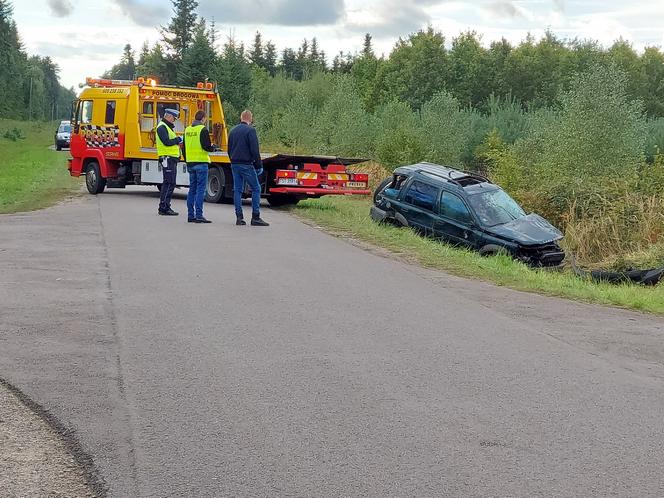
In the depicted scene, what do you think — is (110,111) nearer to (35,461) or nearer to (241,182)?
(241,182)

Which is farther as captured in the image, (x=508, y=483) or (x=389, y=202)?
(x=389, y=202)

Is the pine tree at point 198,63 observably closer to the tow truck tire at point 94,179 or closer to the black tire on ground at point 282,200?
the tow truck tire at point 94,179

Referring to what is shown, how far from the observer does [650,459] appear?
5.06m

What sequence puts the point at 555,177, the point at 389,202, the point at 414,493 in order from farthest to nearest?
1. the point at 555,177
2. the point at 389,202
3. the point at 414,493

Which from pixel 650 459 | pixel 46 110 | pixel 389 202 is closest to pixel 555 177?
pixel 389 202

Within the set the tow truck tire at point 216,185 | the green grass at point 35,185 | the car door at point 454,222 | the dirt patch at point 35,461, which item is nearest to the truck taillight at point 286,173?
the tow truck tire at point 216,185

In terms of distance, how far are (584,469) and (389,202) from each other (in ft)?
45.5

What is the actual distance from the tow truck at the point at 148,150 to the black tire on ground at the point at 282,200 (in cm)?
2

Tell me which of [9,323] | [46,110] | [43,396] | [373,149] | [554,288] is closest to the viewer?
[43,396]

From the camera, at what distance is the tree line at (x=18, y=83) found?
92625mm

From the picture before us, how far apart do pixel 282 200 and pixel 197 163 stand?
523cm

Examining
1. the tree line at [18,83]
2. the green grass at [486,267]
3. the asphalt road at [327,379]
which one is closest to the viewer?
the asphalt road at [327,379]

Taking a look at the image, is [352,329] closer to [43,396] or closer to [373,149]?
[43,396]

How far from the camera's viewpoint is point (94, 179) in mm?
23703
